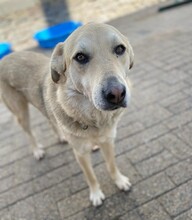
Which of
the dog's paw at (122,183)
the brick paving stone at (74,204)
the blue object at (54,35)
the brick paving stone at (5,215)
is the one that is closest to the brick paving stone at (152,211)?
the dog's paw at (122,183)

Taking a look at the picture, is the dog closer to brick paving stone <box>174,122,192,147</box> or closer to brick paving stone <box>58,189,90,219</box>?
brick paving stone <box>58,189,90,219</box>

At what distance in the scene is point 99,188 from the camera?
2.89m

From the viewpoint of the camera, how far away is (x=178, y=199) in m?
Result: 2.64

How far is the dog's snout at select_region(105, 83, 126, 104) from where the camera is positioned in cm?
191

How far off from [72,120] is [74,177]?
1.01m

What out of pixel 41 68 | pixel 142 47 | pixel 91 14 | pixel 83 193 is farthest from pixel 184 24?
pixel 83 193

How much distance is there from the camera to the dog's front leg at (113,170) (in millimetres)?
2842

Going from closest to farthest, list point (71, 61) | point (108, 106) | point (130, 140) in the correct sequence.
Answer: point (108, 106) < point (71, 61) < point (130, 140)

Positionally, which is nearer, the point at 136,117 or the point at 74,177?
the point at 74,177

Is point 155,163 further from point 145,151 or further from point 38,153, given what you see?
point 38,153

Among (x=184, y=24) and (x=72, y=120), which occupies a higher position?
(x=72, y=120)

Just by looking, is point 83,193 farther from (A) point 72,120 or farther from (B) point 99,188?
(A) point 72,120

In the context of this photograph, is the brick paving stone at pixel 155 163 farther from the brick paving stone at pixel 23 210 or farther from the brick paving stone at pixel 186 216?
the brick paving stone at pixel 23 210

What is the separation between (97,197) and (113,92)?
140cm
